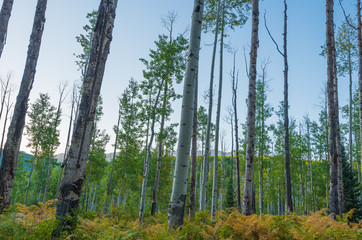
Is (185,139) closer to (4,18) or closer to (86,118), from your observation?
(86,118)

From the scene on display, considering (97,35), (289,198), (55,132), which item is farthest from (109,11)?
(55,132)

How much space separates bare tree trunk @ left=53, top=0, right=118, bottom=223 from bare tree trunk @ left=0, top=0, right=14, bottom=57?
3.30 metres

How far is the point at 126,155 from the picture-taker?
70.7ft

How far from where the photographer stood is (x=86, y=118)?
4.46 metres

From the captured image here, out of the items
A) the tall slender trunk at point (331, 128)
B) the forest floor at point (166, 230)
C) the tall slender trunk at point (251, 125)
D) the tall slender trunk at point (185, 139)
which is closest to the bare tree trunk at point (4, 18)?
the forest floor at point (166, 230)

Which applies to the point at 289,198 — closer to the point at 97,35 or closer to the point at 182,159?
the point at 182,159

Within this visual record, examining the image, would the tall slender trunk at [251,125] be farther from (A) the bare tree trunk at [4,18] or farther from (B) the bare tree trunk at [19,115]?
(A) the bare tree trunk at [4,18]

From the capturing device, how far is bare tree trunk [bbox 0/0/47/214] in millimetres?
6066

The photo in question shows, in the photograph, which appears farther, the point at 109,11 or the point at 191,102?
the point at 109,11

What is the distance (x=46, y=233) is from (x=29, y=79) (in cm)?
479

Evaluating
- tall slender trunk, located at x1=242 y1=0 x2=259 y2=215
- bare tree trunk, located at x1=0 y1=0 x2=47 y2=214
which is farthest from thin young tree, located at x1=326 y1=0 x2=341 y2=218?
bare tree trunk, located at x1=0 y1=0 x2=47 y2=214

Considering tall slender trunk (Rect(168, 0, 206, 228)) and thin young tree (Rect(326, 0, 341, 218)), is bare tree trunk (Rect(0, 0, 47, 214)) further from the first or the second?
thin young tree (Rect(326, 0, 341, 218))

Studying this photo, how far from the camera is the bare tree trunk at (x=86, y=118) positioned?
4.12 meters

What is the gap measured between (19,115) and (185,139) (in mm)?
5203
